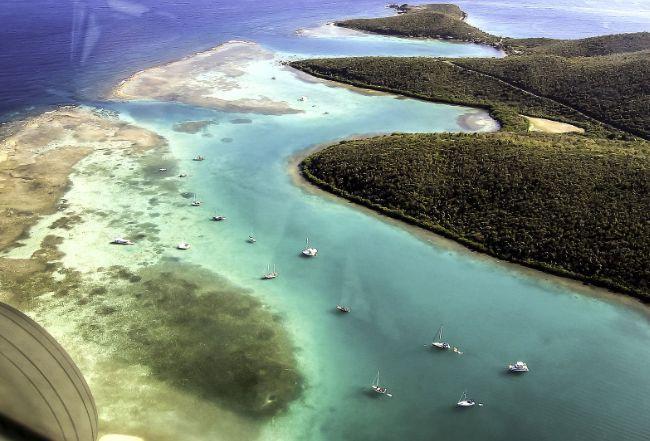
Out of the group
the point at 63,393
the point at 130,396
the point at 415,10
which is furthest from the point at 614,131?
the point at 415,10

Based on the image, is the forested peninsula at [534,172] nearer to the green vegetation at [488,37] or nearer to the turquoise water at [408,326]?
the turquoise water at [408,326]

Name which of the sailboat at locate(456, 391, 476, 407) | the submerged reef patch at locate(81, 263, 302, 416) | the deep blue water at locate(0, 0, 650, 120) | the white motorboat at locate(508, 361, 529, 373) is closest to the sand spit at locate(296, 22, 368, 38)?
the deep blue water at locate(0, 0, 650, 120)

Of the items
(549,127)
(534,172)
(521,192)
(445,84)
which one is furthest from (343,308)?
(445,84)

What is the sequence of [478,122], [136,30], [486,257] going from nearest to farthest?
[486,257]
[478,122]
[136,30]

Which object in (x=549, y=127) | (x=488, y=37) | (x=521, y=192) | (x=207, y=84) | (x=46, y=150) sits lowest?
(x=46, y=150)

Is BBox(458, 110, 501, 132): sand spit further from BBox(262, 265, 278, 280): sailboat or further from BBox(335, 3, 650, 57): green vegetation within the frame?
BBox(262, 265, 278, 280): sailboat

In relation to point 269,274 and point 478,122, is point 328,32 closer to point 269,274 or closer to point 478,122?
point 478,122
